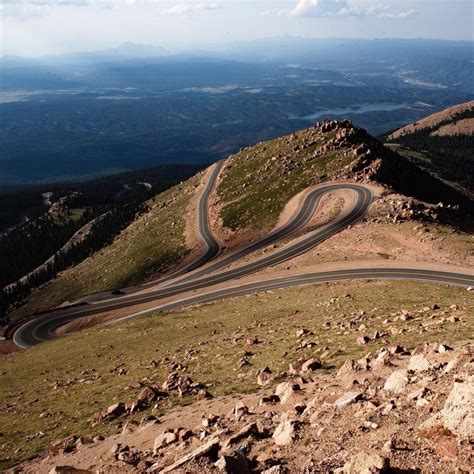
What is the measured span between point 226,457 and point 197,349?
26.9 metres

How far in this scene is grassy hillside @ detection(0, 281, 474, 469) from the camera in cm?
3191

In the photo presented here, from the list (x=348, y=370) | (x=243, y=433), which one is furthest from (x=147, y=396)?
(x=348, y=370)

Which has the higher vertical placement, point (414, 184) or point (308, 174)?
point (308, 174)

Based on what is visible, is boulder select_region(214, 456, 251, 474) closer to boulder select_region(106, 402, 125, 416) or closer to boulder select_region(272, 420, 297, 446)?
boulder select_region(272, 420, 297, 446)

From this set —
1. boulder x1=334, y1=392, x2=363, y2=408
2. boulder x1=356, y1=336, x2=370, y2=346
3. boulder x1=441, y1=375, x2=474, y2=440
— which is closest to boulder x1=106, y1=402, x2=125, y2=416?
boulder x1=334, y1=392, x2=363, y2=408

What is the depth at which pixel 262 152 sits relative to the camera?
527 ft

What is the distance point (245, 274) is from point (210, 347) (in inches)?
1693

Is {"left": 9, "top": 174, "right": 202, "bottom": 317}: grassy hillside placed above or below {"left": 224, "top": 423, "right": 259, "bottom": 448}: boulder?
below

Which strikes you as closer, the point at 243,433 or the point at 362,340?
the point at 243,433

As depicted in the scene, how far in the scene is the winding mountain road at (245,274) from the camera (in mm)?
69250

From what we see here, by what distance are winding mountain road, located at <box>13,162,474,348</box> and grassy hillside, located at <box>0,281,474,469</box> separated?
6819 millimetres

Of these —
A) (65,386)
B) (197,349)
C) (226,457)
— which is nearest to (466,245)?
(197,349)

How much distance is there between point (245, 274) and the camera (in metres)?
86.5

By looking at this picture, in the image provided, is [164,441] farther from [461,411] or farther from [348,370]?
[461,411]
